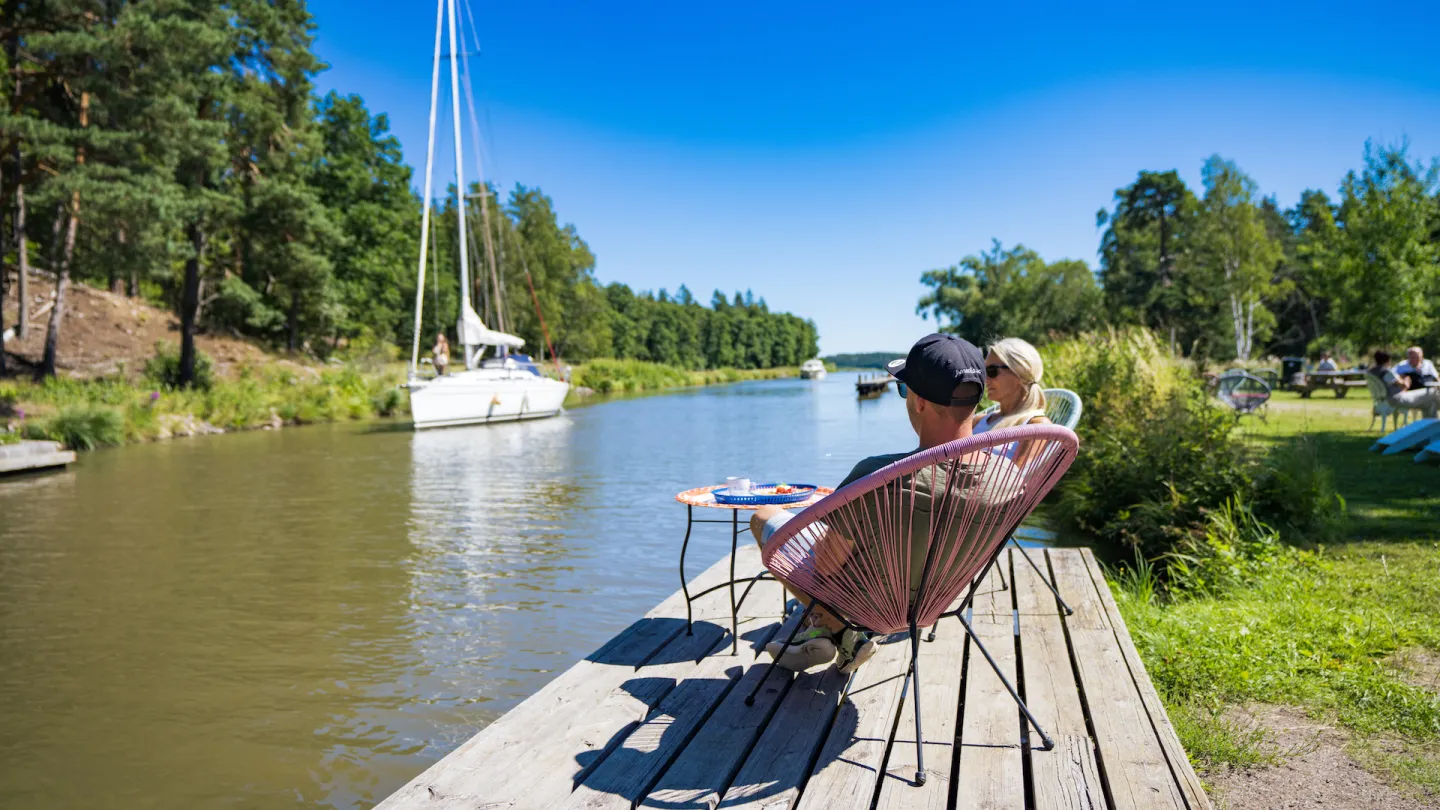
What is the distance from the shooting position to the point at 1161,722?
8.53ft

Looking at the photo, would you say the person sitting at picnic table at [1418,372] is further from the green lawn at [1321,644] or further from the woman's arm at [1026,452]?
the woman's arm at [1026,452]

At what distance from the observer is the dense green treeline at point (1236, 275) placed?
19.1m

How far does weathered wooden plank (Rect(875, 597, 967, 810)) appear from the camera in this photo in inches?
88.0

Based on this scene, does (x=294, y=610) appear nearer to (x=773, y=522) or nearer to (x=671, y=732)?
(x=671, y=732)

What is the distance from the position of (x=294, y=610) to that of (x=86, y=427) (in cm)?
1386

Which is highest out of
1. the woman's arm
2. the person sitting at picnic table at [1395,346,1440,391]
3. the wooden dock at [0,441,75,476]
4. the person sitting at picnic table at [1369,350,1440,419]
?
the person sitting at picnic table at [1395,346,1440,391]

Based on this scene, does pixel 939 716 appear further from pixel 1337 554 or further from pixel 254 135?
pixel 254 135

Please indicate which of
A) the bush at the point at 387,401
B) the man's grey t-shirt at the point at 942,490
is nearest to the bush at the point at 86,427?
→ the bush at the point at 387,401

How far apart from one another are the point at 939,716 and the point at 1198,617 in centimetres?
230

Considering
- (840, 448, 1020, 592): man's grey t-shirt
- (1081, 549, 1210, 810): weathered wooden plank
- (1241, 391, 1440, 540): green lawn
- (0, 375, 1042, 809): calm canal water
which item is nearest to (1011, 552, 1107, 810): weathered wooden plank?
(1081, 549, 1210, 810): weathered wooden plank

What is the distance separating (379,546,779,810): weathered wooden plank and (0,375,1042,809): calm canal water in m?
1.27

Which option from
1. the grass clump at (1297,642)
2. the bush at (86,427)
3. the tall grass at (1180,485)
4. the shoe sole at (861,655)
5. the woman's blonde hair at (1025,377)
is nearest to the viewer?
the shoe sole at (861,655)

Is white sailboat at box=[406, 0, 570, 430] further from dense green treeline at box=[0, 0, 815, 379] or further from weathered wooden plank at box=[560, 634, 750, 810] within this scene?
weathered wooden plank at box=[560, 634, 750, 810]

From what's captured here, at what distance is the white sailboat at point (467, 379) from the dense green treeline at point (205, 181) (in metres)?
1.06
